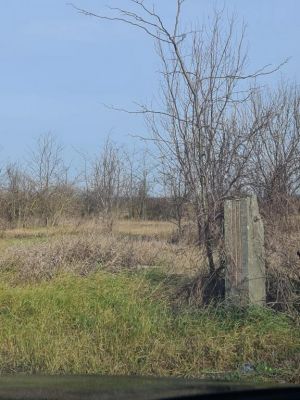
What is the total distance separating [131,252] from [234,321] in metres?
4.70

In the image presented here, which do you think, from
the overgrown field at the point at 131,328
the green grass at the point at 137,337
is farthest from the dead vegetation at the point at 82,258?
the green grass at the point at 137,337

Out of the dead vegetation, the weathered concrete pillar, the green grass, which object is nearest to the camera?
the green grass

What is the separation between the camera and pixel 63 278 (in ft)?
35.4

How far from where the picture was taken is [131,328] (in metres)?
→ 8.10

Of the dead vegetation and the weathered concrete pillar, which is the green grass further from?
the dead vegetation

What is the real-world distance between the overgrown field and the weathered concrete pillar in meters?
0.33

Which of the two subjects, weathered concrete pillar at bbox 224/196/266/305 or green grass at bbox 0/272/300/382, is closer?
green grass at bbox 0/272/300/382

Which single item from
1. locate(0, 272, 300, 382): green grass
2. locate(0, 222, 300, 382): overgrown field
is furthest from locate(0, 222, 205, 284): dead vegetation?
locate(0, 272, 300, 382): green grass

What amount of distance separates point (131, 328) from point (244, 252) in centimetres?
195

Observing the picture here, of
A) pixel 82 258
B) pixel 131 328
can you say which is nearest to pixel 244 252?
pixel 131 328

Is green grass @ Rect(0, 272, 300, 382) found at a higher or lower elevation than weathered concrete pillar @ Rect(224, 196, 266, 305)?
lower

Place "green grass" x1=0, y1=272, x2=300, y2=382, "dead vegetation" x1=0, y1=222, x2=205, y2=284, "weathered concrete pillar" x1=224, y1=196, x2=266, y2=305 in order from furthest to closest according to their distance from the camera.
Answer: "dead vegetation" x1=0, y1=222, x2=205, y2=284
"weathered concrete pillar" x1=224, y1=196, x2=266, y2=305
"green grass" x1=0, y1=272, x2=300, y2=382

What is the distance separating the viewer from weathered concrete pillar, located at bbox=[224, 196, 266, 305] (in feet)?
28.6

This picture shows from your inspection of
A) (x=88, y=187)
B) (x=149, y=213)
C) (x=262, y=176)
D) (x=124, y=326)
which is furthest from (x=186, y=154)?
(x=149, y=213)
